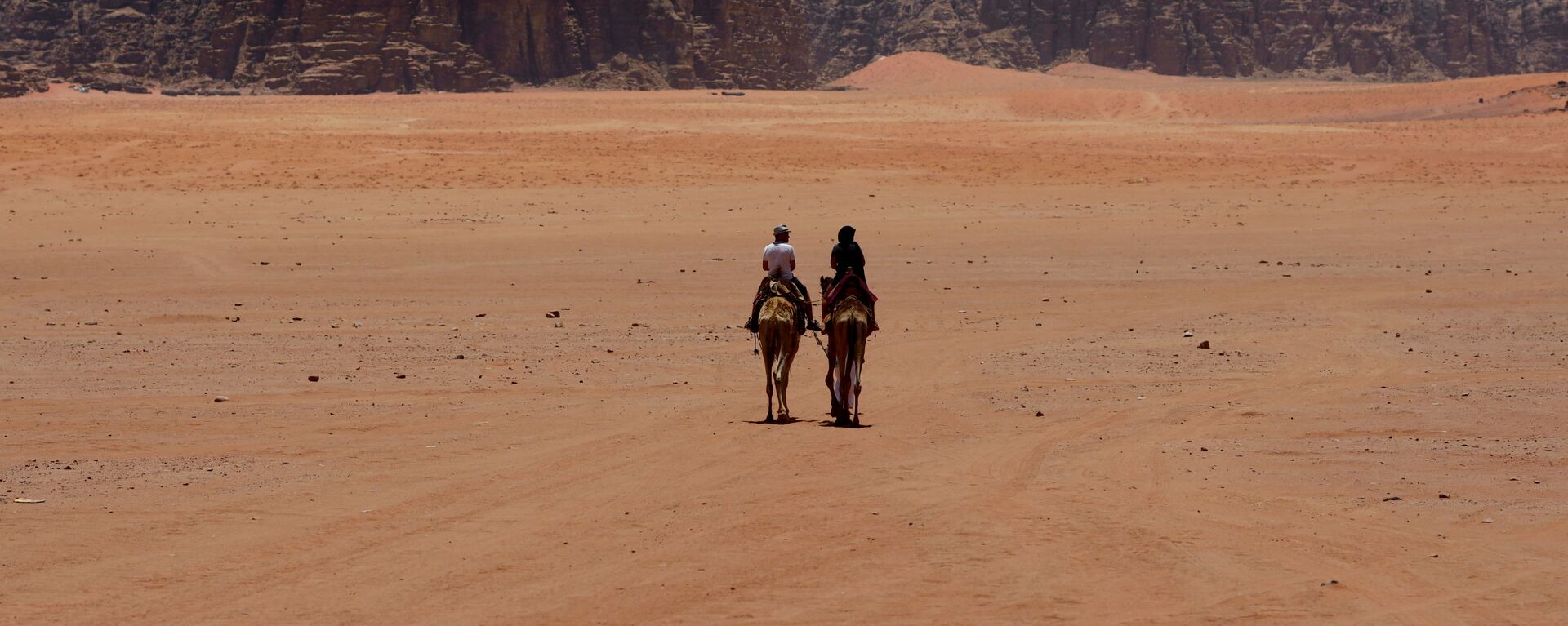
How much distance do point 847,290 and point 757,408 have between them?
1250 millimetres

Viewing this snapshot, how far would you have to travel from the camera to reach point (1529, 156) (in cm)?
4166

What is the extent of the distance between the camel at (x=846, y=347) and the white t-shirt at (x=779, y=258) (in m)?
0.26

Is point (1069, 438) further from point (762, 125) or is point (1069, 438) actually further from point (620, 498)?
point (762, 125)

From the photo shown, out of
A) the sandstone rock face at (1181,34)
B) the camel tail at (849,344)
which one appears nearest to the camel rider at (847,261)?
the camel tail at (849,344)

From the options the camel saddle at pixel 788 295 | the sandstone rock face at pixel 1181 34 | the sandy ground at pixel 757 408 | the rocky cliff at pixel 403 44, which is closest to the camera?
the sandy ground at pixel 757 408

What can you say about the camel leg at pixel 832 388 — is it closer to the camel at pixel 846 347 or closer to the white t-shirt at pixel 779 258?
the camel at pixel 846 347

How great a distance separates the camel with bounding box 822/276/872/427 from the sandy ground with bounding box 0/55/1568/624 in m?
0.28

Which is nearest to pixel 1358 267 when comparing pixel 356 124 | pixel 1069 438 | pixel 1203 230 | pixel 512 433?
pixel 1203 230

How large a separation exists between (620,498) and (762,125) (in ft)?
149

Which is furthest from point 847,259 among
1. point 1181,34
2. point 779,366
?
point 1181,34

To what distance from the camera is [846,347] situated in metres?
11.2

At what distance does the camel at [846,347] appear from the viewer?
36.6 ft

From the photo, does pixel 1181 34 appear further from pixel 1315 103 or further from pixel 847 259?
pixel 847 259

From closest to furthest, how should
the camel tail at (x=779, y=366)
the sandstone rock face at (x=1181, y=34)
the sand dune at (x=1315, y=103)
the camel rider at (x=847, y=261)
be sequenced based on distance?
1. the camel rider at (x=847, y=261)
2. the camel tail at (x=779, y=366)
3. the sand dune at (x=1315, y=103)
4. the sandstone rock face at (x=1181, y=34)
